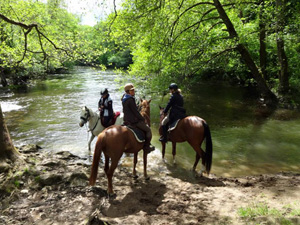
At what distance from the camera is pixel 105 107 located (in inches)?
327

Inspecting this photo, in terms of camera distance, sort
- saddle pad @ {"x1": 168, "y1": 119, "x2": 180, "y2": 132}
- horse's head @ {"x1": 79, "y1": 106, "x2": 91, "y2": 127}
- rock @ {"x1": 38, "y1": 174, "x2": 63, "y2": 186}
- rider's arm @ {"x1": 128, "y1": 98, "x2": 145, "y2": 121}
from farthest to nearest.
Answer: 1. horse's head @ {"x1": 79, "y1": 106, "x2": 91, "y2": 127}
2. saddle pad @ {"x1": 168, "y1": 119, "x2": 180, "y2": 132}
3. rider's arm @ {"x1": 128, "y1": 98, "x2": 145, "y2": 121}
4. rock @ {"x1": 38, "y1": 174, "x2": 63, "y2": 186}

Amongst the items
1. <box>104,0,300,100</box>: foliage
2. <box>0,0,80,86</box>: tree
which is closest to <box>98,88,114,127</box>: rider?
<box>0,0,80,86</box>: tree

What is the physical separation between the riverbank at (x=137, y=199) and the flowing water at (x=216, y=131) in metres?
1.38

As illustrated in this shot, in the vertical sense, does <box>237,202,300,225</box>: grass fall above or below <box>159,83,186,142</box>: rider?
below

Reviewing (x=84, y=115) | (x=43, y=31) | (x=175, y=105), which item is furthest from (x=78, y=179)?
(x=43, y=31)

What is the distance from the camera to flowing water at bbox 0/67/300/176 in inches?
305

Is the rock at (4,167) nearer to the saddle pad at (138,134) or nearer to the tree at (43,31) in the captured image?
the saddle pad at (138,134)

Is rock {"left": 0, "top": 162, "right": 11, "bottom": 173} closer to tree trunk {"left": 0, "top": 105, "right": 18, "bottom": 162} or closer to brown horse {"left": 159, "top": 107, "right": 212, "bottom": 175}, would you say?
tree trunk {"left": 0, "top": 105, "right": 18, "bottom": 162}

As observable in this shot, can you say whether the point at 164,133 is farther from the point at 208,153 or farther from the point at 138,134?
the point at 138,134

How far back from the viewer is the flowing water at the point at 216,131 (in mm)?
7737

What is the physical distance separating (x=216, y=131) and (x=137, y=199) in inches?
293

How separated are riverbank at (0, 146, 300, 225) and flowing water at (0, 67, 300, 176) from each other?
4.51ft

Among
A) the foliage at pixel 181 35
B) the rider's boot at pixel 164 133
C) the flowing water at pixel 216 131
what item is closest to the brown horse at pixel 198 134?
the rider's boot at pixel 164 133

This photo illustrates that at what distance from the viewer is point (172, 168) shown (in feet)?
24.7
